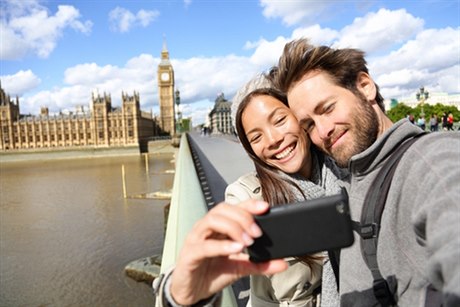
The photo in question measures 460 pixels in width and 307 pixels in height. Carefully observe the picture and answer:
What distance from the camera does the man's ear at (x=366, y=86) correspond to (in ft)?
4.00

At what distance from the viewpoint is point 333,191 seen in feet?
4.80

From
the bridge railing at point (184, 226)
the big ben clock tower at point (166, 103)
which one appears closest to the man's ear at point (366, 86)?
the bridge railing at point (184, 226)

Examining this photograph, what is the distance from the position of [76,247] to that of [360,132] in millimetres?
12433

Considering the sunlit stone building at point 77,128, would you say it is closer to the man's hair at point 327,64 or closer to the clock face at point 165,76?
the clock face at point 165,76

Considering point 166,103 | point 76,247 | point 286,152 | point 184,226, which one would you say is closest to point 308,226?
point 286,152

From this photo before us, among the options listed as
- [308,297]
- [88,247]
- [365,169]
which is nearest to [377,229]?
[365,169]

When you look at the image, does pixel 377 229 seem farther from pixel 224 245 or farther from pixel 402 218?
pixel 224 245

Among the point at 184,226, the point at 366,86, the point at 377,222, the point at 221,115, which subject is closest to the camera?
the point at 377,222

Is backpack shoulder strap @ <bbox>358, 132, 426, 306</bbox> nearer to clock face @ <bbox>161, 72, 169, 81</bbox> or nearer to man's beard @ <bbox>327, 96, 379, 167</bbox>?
man's beard @ <bbox>327, 96, 379, 167</bbox>

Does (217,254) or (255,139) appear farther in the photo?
(255,139)

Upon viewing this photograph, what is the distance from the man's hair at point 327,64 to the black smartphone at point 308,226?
1.88ft

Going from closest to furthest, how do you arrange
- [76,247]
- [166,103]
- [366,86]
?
1. [366,86]
2. [76,247]
3. [166,103]

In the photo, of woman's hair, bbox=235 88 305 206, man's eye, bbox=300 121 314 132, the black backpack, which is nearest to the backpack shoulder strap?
the black backpack

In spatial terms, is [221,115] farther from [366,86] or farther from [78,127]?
[366,86]
